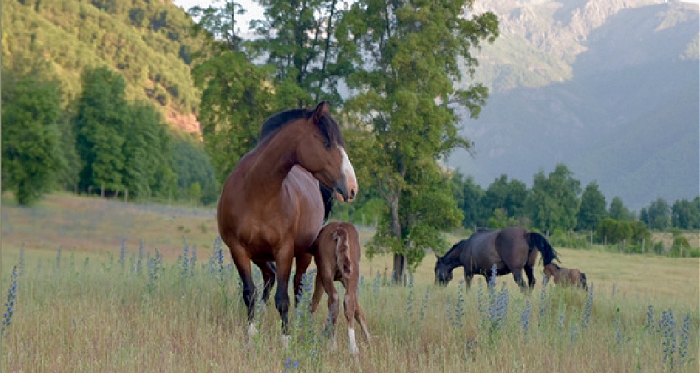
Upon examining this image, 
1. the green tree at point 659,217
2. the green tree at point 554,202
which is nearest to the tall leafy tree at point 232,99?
the green tree at point 554,202

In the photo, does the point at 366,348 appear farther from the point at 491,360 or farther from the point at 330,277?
the point at 491,360

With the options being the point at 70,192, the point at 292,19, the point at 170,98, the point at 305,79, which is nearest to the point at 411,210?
the point at 305,79

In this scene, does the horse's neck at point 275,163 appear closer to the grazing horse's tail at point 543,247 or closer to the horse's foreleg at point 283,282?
the horse's foreleg at point 283,282

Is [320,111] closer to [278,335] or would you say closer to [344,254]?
[344,254]

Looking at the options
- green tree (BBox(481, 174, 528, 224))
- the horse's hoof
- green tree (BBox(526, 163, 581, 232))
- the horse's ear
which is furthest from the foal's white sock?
green tree (BBox(481, 174, 528, 224))

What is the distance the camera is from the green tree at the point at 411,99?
20.2 metres

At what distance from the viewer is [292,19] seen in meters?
24.0

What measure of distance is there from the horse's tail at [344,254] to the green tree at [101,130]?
5670cm

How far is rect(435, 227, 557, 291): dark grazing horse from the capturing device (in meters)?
15.6

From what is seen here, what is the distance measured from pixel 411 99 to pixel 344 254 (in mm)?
13326

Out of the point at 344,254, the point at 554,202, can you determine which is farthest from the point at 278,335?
the point at 554,202

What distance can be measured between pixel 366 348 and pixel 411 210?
1474 centimetres

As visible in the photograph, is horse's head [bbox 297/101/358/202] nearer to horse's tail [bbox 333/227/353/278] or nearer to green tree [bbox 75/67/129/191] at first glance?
horse's tail [bbox 333/227/353/278]

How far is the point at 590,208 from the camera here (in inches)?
3767
